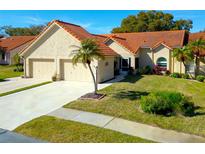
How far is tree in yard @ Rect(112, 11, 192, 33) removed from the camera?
144ft

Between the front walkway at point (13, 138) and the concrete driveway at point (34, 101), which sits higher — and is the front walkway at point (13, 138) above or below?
below

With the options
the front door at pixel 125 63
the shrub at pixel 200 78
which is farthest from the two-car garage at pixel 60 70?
the shrub at pixel 200 78

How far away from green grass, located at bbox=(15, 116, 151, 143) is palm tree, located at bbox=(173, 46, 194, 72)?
1770cm

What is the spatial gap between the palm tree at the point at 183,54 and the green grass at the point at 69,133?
58.1 ft

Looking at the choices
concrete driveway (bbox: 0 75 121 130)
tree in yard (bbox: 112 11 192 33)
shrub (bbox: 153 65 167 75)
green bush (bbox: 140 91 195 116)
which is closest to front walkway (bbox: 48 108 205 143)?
concrete driveway (bbox: 0 75 121 130)

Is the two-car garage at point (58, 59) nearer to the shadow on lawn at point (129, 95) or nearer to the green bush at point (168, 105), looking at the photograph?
the shadow on lawn at point (129, 95)

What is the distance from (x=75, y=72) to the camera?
2022cm

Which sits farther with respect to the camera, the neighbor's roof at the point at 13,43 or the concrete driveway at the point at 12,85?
the neighbor's roof at the point at 13,43

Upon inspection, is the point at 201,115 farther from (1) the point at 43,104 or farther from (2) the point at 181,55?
(2) the point at 181,55

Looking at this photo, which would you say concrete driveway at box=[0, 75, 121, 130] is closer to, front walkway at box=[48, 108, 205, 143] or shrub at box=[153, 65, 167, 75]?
front walkway at box=[48, 108, 205, 143]

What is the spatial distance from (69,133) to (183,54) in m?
18.9

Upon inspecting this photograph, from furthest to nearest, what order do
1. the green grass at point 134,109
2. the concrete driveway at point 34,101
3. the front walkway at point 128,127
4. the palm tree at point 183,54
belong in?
the palm tree at point 183,54 → the concrete driveway at point 34,101 → the green grass at point 134,109 → the front walkway at point 128,127

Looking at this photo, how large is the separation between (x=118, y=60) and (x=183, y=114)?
16.9 meters

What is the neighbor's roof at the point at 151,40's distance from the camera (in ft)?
87.1
